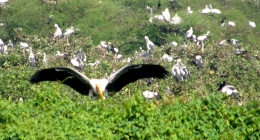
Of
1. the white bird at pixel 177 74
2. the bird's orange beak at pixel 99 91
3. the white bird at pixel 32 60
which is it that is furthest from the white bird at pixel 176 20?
the bird's orange beak at pixel 99 91

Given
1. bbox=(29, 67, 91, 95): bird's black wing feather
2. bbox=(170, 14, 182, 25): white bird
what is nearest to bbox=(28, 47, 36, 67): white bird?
bbox=(29, 67, 91, 95): bird's black wing feather

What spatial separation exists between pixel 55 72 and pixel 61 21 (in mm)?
19775

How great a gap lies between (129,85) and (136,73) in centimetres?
378

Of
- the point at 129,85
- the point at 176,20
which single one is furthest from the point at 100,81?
the point at 176,20

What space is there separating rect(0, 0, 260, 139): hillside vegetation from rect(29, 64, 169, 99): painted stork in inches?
10.3

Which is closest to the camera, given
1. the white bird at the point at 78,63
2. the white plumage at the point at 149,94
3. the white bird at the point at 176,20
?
the white plumage at the point at 149,94

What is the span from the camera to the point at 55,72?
11.0m

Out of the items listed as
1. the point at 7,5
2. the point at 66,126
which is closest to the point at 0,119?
the point at 66,126

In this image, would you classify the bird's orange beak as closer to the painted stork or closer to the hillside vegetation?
the painted stork

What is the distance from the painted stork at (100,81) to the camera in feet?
36.1

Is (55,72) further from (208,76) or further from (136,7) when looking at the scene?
(136,7)

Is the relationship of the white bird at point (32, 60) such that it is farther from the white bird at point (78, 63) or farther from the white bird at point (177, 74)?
the white bird at point (177, 74)

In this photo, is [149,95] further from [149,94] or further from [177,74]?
[177,74]

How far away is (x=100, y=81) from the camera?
11.5 meters
